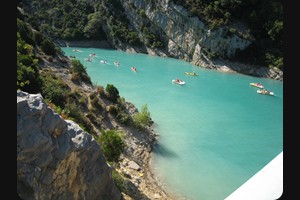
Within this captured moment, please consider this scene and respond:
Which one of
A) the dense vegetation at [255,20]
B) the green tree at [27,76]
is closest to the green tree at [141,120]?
the green tree at [27,76]

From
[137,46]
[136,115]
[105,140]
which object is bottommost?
[137,46]

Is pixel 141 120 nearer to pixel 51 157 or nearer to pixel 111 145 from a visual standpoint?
pixel 111 145

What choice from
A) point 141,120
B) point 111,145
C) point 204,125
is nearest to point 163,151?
point 141,120

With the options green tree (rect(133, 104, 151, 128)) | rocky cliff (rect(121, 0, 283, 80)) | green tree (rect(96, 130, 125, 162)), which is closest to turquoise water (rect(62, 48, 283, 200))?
green tree (rect(133, 104, 151, 128))

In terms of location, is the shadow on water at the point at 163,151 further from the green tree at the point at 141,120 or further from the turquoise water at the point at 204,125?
the green tree at the point at 141,120

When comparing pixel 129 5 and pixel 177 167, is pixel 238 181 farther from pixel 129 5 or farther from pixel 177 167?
pixel 129 5

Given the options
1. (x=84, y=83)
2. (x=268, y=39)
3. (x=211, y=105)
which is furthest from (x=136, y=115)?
(x=268, y=39)

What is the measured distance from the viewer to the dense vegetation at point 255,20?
2162 inches

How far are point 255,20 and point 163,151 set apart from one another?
142ft

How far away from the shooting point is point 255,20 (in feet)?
187

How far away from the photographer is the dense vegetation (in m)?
54.9

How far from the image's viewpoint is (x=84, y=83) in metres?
22.5

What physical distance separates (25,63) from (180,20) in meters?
50.5

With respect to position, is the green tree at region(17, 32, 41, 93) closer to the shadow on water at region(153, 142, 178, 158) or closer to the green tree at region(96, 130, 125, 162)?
the green tree at region(96, 130, 125, 162)
